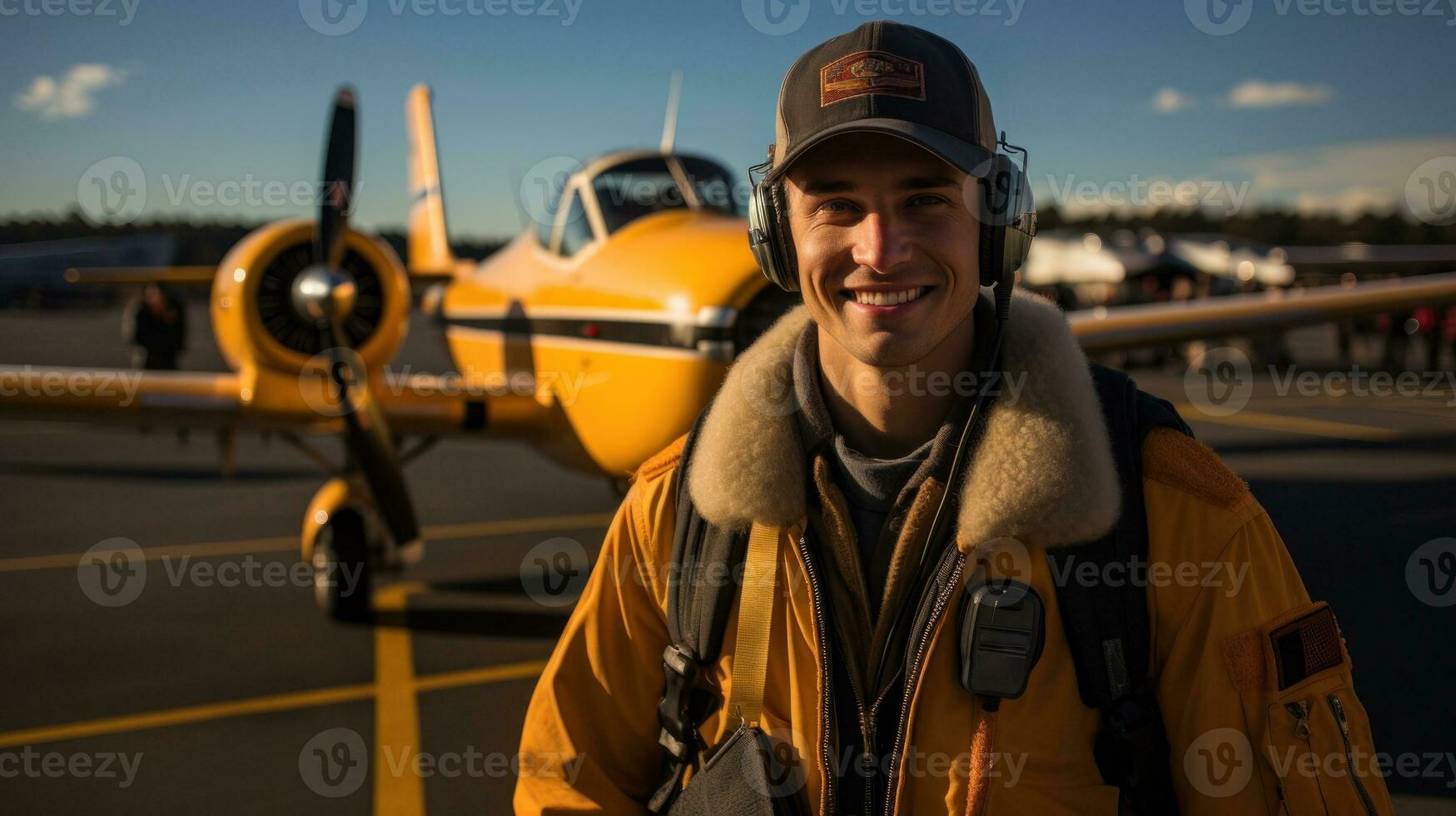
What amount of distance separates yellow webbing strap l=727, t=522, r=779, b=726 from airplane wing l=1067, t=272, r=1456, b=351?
6.52 metres

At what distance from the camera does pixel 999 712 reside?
1.28 m

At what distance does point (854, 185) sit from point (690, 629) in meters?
0.72

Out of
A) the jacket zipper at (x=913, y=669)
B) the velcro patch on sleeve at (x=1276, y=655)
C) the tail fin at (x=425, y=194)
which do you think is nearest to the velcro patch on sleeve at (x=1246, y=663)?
the velcro patch on sleeve at (x=1276, y=655)

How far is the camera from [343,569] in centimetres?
593

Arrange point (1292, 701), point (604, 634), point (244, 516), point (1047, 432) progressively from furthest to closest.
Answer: point (244, 516)
point (604, 634)
point (1047, 432)
point (1292, 701)

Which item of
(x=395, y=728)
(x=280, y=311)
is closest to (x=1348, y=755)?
(x=395, y=728)

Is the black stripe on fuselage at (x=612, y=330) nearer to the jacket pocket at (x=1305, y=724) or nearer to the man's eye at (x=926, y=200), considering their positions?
the man's eye at (x=926, y=200)

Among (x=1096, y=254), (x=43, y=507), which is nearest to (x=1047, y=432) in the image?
(x=43, y=507)

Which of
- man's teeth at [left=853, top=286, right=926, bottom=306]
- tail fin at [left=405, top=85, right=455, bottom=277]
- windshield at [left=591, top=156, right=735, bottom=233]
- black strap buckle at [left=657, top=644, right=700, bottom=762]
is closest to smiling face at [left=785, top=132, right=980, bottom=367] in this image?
man's teeth at [left=853, top=286, right=926, bottom=306]

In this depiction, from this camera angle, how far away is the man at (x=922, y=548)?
1.21 metres

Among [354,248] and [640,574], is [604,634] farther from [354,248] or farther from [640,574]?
[354,248]

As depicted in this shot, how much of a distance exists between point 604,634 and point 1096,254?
123 feet

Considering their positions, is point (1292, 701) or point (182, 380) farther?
point (182, 380)

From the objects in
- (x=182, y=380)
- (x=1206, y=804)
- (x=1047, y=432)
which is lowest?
(x=1206, y=804)
